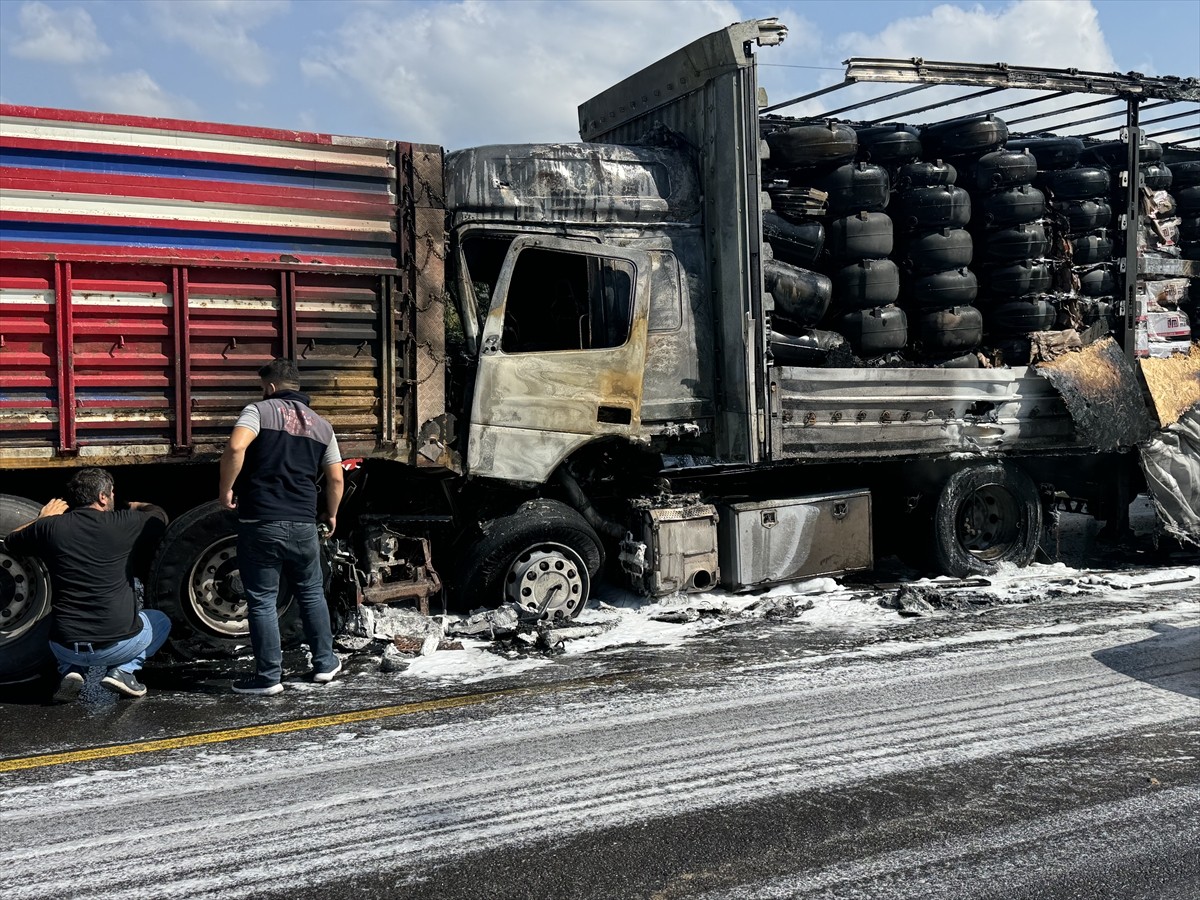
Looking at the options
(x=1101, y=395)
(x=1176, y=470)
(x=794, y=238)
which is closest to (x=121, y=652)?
(x=794, y=238)

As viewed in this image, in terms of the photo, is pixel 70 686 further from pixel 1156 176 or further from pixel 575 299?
pixel 1156 176

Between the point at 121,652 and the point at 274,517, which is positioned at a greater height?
the point at 274,517

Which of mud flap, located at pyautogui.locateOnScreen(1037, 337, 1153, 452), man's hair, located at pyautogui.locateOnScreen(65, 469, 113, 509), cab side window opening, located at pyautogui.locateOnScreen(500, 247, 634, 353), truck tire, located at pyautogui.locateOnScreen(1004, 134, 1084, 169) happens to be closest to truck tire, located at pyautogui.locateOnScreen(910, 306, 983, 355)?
mud flap, located at pyautogui.locateOnScreen(1037, 337, 1153, 452)

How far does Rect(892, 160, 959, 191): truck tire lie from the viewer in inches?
343

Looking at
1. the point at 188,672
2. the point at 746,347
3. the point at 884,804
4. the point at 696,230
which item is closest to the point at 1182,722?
the point at 884,804

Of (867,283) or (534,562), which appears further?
(867,283)

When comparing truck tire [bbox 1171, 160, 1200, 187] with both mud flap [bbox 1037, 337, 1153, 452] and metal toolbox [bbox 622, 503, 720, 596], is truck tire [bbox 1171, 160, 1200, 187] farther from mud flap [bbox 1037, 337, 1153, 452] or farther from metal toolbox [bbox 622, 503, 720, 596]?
metal toolbox [bbox 622, 503, 720, 596]

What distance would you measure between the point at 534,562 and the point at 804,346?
105 inches

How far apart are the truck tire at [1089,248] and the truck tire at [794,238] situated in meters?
2.48

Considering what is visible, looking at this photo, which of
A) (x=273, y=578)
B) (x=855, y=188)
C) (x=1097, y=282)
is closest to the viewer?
(x=273, y=578)

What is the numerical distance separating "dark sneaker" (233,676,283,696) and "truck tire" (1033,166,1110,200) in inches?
290

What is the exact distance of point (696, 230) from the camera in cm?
779

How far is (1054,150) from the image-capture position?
9.20 m

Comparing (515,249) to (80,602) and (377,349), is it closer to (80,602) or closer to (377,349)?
(377,349)
